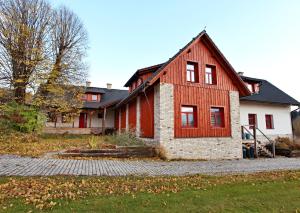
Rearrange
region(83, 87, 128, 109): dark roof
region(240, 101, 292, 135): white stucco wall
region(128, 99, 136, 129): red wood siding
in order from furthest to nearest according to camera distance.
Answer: region(83, 87, 128, 109): dark roof, region(240, 101, 292, 135): white stucco wall, region(128, 99, 136, 129): red wood siding

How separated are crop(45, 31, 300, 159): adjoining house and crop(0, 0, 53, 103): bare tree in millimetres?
8825

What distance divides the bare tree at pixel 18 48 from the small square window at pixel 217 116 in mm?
13665

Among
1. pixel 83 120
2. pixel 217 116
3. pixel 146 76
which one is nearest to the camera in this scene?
pixel 217 116

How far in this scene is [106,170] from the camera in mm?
8039

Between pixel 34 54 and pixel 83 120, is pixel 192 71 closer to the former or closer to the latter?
pixel 34 54

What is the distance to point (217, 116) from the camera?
1494 cm

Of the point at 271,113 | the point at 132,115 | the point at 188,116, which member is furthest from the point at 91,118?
the point at 271,113

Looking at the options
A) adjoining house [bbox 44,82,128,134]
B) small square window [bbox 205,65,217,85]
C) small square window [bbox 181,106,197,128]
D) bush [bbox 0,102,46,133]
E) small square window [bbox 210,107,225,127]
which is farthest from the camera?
adjoining house [bbox 44,82,128,134]

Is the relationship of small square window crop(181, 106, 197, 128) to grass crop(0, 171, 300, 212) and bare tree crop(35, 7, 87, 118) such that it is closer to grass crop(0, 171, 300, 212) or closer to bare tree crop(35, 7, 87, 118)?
grass crop(0, 171, 300, 212)

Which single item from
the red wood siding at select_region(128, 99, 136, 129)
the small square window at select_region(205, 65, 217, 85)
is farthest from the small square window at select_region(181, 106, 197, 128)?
the red wood siding at select_region(128, 99, 136, 129)

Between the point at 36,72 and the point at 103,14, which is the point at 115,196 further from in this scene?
the point at 36,72

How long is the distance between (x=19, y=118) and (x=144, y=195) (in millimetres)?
15430

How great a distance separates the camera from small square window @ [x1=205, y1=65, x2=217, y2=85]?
49.1ft

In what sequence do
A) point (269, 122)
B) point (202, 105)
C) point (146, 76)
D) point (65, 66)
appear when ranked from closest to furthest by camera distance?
point (202, 105), point (146, 76), point (65, 66), point (269, 122)
